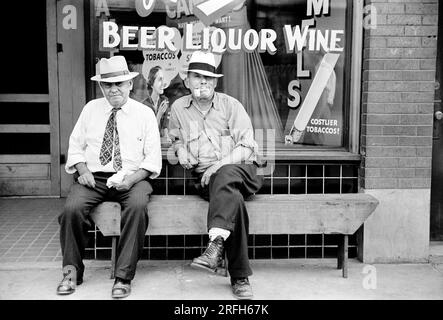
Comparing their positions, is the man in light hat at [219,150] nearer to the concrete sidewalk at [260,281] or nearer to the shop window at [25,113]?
the concrete sidewalk at [260,281]

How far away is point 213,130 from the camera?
452cm

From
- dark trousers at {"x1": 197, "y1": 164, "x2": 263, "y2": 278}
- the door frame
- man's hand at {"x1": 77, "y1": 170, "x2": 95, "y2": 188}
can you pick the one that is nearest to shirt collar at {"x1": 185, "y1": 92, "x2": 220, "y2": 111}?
dark trousers at {"x1": 197, "y1": 164, "x2": 263, "y2": 278}

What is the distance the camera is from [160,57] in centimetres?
512

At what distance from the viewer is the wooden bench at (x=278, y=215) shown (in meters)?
4.38

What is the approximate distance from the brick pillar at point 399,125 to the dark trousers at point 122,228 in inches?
78.7

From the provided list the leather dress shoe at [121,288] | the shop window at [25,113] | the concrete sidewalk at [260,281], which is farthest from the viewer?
the shop window at [25,113]

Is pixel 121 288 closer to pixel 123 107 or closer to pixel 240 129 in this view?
pixel 123 107

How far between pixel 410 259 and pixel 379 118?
4.16ft

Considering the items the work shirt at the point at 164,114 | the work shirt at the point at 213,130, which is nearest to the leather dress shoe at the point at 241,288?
the work shirt at the point at 213,130

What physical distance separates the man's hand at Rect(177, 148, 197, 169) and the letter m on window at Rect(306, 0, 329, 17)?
180 cm

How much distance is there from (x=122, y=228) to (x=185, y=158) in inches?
30.1

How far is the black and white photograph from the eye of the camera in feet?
13.6

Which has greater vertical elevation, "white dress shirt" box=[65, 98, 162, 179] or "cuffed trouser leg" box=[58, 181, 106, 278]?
"white dress shirt" box=[65, 98, 162, 179]

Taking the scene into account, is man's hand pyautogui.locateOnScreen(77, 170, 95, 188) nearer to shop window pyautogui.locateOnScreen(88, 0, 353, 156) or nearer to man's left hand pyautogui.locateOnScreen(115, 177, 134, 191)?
man's left hand pyautogui.locateOnScreen(115, 177, 134, 191)
